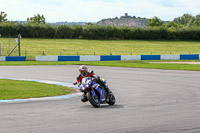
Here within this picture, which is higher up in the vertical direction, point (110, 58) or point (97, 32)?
point (97, 32)

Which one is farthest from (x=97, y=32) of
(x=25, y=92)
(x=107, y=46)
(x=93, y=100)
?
(x=93, y=100)

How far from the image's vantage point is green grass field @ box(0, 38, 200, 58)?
64.4 metres

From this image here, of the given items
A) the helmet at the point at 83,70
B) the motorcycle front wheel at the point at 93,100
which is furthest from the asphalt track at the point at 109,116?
the helmet at the point at 83,70

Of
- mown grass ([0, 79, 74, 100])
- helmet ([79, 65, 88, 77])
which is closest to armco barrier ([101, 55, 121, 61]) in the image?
mown grass ([0, 79, 74, 100])

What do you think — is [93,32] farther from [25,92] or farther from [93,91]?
[93,91]

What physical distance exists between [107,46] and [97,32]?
483 inches

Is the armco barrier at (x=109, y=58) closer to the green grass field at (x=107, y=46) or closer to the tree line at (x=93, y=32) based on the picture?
the green grass field at (x=107, y=46)

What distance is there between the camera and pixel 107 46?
2849 inches

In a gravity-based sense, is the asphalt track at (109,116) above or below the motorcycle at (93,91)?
below

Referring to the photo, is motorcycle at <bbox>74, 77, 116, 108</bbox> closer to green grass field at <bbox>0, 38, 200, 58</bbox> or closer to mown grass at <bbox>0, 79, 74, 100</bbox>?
mown grass at <bbox>0, 79, 74, 100</bbox>

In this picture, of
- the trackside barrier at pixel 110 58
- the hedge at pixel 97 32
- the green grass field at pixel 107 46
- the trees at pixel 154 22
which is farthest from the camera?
the trees at pixel 154 22

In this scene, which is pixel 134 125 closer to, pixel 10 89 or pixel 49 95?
pixel 49 95

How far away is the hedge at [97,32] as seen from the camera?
78.9 meters

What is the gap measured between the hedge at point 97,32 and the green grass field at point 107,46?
3638 millimetres
